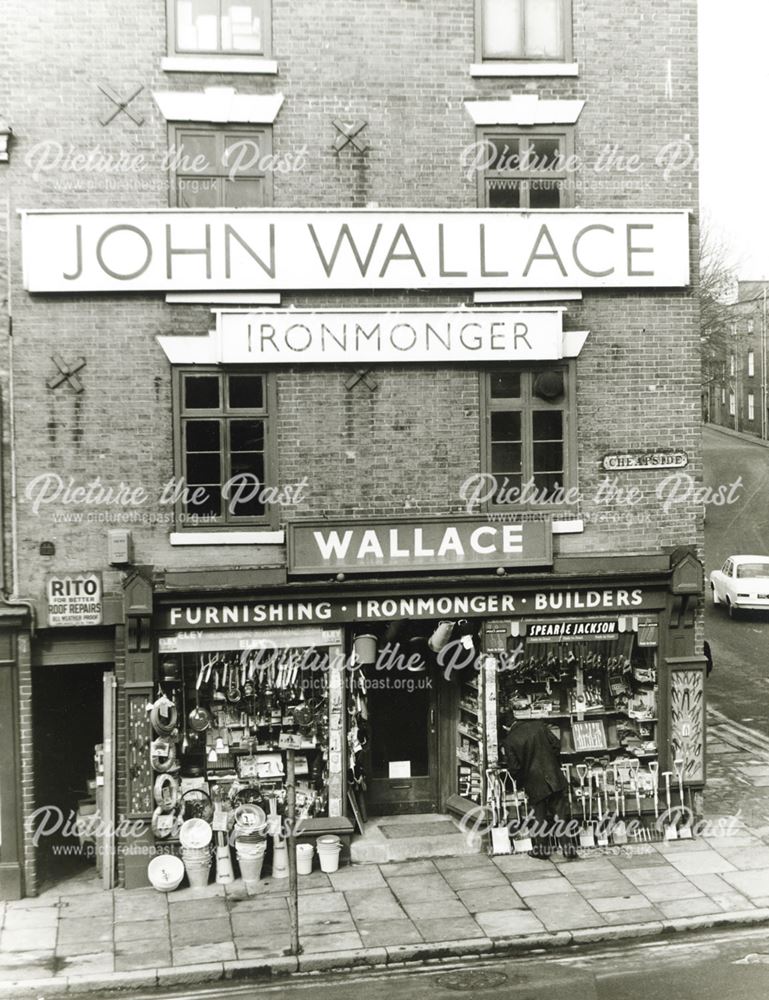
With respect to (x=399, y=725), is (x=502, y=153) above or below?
above

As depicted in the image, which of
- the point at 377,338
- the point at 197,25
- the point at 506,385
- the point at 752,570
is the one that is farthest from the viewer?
the point at 752,570

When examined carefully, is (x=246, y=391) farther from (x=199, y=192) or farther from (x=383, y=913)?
(x=383, y=913)

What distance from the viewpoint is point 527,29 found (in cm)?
1469

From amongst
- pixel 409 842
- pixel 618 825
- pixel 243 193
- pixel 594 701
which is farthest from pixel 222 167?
pixel 618 825

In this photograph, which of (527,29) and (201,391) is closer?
(201,391)

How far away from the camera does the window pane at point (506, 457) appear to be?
48.5 feet

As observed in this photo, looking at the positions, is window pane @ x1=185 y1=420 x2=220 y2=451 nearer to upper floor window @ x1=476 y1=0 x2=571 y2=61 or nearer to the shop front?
the shop front

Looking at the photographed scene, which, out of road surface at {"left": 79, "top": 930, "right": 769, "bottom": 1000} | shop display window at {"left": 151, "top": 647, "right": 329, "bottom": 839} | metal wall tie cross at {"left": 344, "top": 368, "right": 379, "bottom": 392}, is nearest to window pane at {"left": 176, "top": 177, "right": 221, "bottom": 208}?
metal wall tie cross at {"left": 344, "top": 368, "right": 379, "bottom": 392}

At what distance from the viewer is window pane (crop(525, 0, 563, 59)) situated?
14680mm

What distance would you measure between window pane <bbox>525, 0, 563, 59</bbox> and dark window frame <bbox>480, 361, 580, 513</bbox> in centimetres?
388

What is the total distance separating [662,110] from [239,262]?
18.5 feet

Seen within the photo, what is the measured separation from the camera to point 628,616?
15.0m

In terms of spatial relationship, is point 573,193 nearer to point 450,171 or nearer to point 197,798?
point 450,171

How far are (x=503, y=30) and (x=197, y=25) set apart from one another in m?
3.76
